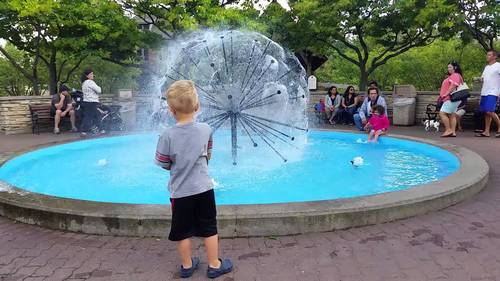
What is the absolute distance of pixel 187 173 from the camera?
336 centimetres

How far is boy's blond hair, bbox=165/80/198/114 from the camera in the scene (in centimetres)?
333

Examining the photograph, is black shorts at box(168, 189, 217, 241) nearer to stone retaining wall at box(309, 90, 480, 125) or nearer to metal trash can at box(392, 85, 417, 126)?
stone retaining wall at box(309, 90, 480, 125)

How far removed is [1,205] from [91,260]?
6.15ft

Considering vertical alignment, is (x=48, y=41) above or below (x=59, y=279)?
above

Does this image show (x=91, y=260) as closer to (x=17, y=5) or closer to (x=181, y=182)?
(x=181, y=182)

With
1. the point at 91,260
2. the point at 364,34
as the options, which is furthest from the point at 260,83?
the point at 364,34

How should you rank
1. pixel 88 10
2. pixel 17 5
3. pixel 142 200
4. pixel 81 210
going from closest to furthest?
1. pixel 81 210
2. pixel 142 200
3. pixel 17 5
4. pixel 88 10

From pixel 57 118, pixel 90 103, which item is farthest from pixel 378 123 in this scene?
pixel 57 118

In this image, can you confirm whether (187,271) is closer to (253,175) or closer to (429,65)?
(253,175)

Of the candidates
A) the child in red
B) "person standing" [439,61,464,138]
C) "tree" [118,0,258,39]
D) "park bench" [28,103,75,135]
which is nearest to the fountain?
the child in red

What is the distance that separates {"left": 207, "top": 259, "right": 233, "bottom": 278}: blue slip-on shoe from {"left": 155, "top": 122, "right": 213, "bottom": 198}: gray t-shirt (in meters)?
A: 0.62

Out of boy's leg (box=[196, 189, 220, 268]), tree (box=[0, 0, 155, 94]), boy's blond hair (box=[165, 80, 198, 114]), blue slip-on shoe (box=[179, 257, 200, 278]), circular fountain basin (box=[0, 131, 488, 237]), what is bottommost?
blue slip-on shoe (box=[179, 257, 200, 278])

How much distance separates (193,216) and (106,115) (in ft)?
34.2

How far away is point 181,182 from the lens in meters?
3.36
